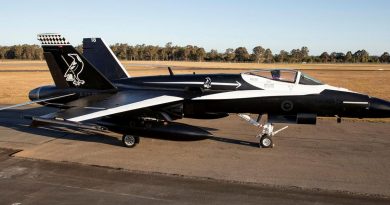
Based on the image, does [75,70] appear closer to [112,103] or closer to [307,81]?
[112,103]

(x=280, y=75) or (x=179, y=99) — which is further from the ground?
(x=280, y=75)

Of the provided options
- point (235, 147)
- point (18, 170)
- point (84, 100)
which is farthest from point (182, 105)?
point (18, 170)

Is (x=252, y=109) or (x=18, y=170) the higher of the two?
(x=252, y=109)

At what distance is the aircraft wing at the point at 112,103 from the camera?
1091 centimetres

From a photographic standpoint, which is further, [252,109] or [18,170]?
[252,109]

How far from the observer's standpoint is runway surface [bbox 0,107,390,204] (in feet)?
25.6

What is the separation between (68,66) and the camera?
12195 mm

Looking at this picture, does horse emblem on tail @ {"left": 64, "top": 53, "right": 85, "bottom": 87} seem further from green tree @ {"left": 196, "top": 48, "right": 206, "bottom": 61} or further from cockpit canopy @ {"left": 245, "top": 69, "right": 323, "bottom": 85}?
green tree @ {"left": 196, "top": 48, "right": 206, "bottom": 61}

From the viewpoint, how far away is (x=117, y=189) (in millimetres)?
Answer: 8070

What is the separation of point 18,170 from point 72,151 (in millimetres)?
2006

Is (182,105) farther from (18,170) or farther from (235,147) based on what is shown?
(18,170)

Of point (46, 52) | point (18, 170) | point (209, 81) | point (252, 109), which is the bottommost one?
point (18, 170)

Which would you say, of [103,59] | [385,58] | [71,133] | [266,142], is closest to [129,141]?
[71,133]

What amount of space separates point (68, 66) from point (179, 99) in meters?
3.79
